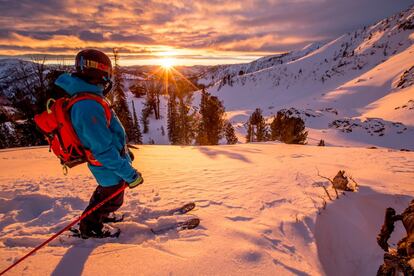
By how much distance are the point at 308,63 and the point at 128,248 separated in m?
137

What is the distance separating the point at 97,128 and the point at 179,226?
195 centimetres

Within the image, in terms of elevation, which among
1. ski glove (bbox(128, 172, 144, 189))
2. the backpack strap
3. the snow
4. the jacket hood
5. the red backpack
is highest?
the jacket hood

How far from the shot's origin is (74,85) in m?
2.90

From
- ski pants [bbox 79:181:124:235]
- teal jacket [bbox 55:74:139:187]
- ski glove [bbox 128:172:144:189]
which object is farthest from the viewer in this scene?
ski pants [bbox 79:181:124:235]

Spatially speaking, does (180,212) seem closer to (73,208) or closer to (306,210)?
(73,208)

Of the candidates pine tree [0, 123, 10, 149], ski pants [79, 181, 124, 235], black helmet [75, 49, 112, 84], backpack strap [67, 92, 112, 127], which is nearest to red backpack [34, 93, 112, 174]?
backpack strap [67, 92, 112, 127]

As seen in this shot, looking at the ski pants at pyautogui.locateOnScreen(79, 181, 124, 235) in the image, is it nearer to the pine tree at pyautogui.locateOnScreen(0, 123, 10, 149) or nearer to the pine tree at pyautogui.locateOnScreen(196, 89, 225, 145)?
the pine tree at pyautogui.locateOnScreen(196, 89, 225, 145)

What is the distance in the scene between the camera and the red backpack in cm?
287

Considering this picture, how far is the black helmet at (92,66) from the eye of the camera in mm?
2957

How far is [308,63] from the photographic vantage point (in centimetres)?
12500

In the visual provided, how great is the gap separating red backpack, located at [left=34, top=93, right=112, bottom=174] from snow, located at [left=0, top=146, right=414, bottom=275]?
46.0 inches

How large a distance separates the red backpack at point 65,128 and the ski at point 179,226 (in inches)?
52.6

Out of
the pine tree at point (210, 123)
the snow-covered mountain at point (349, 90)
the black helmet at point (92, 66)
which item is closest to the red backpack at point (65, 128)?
the black helmet at point (92, 66)

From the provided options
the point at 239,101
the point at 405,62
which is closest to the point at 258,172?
the point at 405,62
